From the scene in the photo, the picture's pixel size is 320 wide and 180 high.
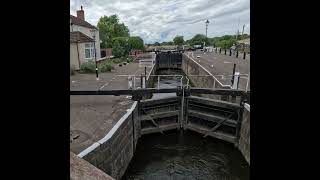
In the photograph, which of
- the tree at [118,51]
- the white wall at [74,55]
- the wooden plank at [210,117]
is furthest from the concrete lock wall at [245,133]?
the tree at [118,51]

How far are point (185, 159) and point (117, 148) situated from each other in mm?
3379

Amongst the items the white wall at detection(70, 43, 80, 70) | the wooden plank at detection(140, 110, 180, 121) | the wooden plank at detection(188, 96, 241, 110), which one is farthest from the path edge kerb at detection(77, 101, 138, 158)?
the white wall at detection(70, 43, 80, 70)

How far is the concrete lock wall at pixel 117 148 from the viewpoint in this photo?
701 centimetres

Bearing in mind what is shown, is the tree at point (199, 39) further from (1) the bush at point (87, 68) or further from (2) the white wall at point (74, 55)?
(2) the white wall at point (74, 55)

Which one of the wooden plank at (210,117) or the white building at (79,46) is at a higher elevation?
the white building at (79,46)

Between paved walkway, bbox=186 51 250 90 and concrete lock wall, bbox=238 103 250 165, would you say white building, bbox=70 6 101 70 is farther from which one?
concrete lock wall, bbox=238 103 250 165

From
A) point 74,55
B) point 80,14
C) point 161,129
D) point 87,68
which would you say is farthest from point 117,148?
point 80,14
